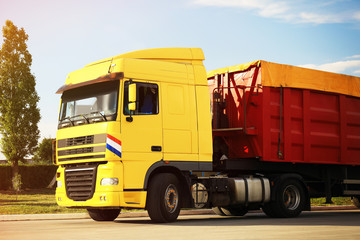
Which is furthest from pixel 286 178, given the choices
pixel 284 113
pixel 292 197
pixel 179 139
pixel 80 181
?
pixel 80 181

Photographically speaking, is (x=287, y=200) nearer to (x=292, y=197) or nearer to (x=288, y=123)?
(x=292, y=197)

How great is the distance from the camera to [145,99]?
1280 cm

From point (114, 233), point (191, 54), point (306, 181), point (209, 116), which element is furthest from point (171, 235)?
point (306, 181)

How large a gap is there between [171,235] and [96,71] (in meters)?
4.79

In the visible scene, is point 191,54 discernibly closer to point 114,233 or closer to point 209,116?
point 209,116

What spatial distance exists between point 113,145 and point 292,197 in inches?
231

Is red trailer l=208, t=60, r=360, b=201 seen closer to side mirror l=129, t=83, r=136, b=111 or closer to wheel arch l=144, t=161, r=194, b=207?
wheel arch l=144, t=161, r=194, b=207

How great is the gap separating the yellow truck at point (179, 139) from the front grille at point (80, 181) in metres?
0.03

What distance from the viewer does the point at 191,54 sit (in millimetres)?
13938

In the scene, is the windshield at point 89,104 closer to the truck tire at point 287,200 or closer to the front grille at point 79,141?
the front grille at point 79,141

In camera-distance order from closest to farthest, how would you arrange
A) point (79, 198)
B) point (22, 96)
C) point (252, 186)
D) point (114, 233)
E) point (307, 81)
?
point (114, 233), point (79, 198), point (252, 186), point (307, 81), point (22, 96)

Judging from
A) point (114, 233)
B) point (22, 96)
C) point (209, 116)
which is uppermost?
point (22, 96)

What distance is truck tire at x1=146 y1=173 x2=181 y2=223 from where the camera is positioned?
41.4 feet

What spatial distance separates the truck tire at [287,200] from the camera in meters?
15.1
